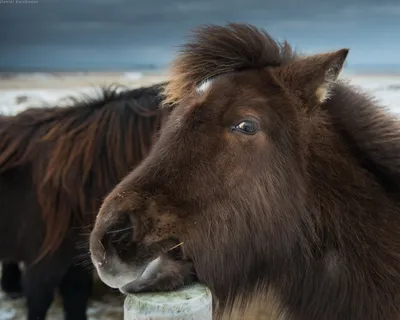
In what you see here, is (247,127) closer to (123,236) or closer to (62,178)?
Answer: (123,236)

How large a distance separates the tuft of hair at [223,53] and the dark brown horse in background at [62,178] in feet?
5.00

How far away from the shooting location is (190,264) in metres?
1.82

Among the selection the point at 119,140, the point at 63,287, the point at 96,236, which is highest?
the point at 96,236

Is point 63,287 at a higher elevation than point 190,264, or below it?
below

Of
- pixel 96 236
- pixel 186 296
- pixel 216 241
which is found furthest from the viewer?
pixel 216 241

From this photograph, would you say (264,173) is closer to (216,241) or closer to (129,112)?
(216,241)

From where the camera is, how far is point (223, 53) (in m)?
2.12

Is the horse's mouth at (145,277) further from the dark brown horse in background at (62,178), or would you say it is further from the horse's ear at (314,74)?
the dark brown horse in background at (62,178)

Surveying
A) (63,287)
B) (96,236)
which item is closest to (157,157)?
(96,236)

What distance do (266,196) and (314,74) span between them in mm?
510

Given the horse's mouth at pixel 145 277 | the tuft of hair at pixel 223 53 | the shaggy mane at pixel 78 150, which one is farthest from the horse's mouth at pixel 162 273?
the shaggy mane at pixel 78 150

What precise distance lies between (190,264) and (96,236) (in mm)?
357

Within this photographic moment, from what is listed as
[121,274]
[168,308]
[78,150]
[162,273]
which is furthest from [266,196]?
[78,150]

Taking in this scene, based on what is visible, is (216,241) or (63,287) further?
(63,287)
